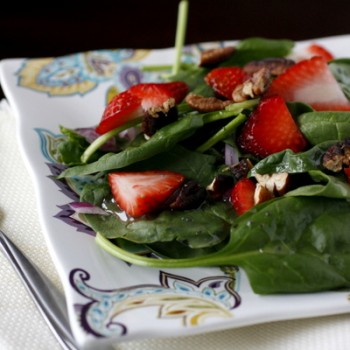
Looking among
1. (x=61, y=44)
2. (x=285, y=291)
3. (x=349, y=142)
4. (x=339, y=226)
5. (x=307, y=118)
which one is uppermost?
(x=61, y=44)

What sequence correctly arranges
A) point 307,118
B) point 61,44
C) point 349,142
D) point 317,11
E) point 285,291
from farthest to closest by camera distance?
point 317,11, point 61,44, point 307,118, point 349,142, point 285,291

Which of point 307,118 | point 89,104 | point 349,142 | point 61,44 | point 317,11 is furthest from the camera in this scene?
point 317,11

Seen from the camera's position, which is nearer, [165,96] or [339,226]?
[339,226]

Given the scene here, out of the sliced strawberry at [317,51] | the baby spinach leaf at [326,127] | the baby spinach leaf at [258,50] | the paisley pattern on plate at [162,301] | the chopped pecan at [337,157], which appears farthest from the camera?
the sliced strawberry at [317,51]

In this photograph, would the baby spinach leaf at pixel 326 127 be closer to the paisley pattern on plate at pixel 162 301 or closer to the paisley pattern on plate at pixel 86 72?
the paisley pattern on plate at pixel 162 301

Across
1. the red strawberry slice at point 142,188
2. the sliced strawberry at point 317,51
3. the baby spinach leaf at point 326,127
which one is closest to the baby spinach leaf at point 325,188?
the baby spinach leaf at point 326,127

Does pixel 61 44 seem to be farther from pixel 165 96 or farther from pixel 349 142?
pixel 349 142

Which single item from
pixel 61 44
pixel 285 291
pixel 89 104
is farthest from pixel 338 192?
pixel 61 44
